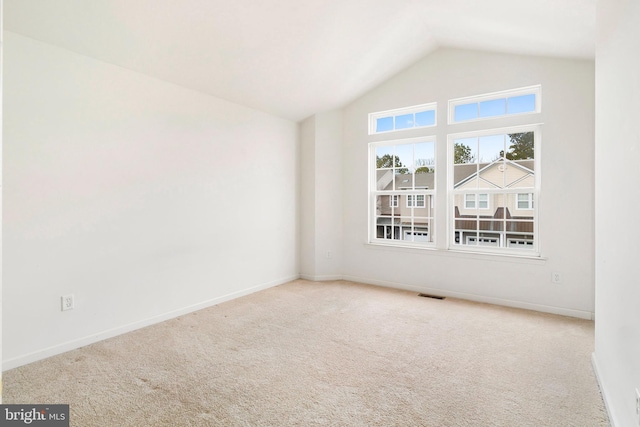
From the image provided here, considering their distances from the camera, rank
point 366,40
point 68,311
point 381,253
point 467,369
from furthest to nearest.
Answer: point 381,253 < point 366,40 < point 68,311 < point 467,369

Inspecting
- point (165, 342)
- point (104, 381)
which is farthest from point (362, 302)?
point (104, 381)

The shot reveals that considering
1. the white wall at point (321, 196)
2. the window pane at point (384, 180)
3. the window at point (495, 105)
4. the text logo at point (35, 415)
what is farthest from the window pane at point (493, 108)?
the text logo at point (35, 415)

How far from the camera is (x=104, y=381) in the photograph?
91.8 inches

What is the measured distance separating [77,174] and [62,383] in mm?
1525

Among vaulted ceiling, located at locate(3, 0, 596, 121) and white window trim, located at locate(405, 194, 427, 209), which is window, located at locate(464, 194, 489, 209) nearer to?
white window trim, located at locate(405, 194, 427, 209)

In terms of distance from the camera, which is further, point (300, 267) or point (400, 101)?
point (300, 267)

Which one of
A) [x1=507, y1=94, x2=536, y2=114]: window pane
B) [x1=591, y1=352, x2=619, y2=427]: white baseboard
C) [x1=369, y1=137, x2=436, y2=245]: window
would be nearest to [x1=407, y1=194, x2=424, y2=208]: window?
[x1=369, y1=137, x2=436, y2=245]: window

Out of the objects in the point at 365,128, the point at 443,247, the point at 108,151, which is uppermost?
the point at 365,128

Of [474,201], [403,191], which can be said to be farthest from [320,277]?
[474,201]

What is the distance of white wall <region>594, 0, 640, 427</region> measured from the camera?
1585 millimetres

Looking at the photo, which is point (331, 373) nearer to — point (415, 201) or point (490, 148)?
point (415, 201)

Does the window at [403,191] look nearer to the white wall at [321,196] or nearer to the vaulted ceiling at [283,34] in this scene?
the white wall at [321,196]

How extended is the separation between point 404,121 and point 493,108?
1.08 m

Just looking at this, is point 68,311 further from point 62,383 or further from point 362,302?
point 362,302
